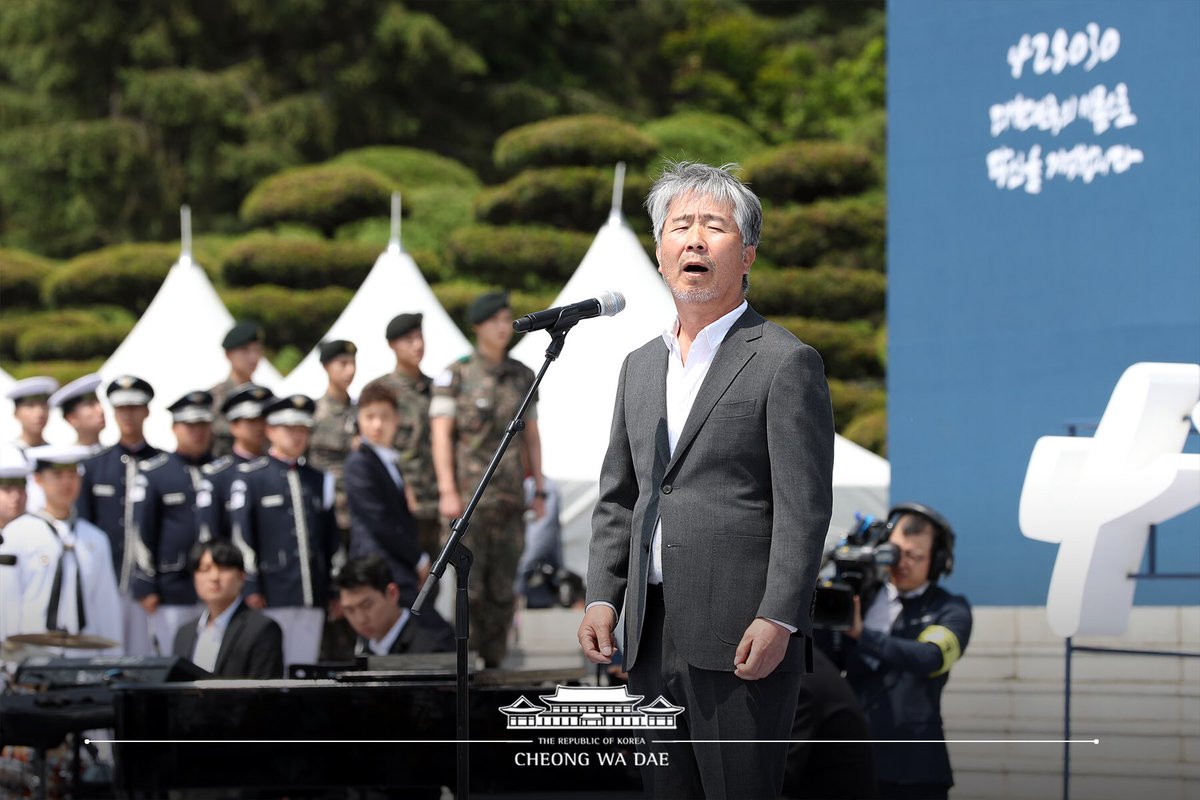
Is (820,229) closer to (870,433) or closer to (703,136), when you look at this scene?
(870,433)

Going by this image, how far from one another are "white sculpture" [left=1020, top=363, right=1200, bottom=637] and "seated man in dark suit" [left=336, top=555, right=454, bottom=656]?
191 centimetres

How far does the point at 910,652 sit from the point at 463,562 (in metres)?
1.84

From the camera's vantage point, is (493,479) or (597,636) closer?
(597,636)

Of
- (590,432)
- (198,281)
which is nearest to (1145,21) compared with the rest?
(590,432)

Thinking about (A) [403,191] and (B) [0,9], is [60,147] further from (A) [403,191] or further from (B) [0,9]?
(A) [403,191]

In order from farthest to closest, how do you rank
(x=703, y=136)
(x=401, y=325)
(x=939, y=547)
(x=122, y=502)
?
(x=703, y=136) < (x=401, y=325) < (x=122, y=502) < (x=939, y=547)

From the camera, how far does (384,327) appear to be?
39.2 feet

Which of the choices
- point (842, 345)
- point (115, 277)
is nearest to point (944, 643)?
point (842, 345)

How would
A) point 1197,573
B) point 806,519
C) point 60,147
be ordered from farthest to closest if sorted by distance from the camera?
point 60,147 < point 1197,573 < point 806,519

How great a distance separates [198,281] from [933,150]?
8515mm

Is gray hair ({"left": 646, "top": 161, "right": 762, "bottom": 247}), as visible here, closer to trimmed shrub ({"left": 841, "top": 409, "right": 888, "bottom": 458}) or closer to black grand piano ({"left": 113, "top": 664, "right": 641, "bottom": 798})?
black grand piano ({"left": 113, "top": 664, "right": 641, "bottom": 798})

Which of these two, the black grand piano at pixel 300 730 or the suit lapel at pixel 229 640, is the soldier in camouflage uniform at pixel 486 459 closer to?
the suit lapel at pixel 229 640

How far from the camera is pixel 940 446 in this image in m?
6.25

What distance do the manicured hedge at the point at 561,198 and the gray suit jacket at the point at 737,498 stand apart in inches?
524
